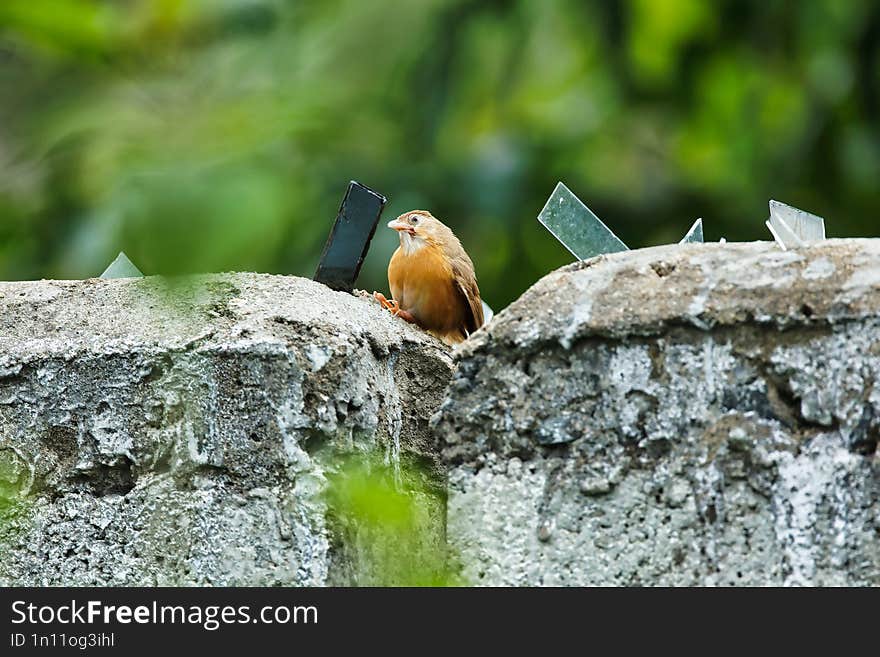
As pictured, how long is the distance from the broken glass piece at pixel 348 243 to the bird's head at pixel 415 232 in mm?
808

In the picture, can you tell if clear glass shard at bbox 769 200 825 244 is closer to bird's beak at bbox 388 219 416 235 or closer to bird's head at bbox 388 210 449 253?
bird's head at bbox 388 210 449 253

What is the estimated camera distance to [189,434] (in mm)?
1592

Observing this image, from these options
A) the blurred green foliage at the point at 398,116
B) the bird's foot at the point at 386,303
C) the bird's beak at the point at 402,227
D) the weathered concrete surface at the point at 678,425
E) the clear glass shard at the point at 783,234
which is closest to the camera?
the blurred green foliage at the point at 398,116

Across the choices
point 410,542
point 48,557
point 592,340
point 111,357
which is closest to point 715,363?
point 592,340

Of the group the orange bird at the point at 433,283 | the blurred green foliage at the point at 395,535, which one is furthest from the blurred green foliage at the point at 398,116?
the orange bird at the point at 433,283

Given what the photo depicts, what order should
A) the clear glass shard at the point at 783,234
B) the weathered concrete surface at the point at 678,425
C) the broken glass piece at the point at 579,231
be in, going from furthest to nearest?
the broken glass piece at the point at 579,231
the clear glass shard at the point at 783,234
the weathered concrete surface at the point at 678,425

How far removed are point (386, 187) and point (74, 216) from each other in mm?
228

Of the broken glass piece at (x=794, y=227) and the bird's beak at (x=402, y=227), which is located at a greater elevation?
the bird's beak at (x=402, y=227)

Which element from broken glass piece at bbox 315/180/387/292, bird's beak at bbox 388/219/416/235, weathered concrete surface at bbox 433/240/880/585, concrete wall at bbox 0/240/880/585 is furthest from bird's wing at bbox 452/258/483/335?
weathered concrete surface at bbox 433/240/880/585

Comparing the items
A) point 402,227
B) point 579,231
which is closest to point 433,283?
point 402,227

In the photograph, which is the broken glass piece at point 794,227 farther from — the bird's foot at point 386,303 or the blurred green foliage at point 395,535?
the bird's foot at point 386,303

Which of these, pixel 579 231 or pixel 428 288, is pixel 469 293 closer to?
pixel 428 288

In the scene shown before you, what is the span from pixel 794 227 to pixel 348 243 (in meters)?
0.66

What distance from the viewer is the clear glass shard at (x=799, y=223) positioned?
1474mm
